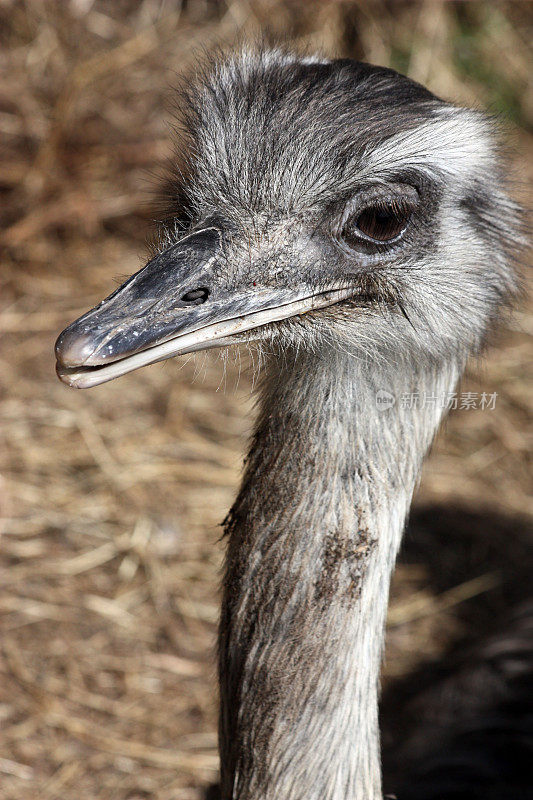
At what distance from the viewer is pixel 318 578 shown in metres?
1.44

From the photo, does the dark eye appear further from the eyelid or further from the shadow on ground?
the shadow on ground

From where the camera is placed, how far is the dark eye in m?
1.43

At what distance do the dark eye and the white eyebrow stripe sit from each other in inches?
2.2

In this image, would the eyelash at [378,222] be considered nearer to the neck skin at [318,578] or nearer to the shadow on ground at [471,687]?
the neck skin at [318,578]

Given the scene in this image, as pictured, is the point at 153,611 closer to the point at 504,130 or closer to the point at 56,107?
the point at 504,130

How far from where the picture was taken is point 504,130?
1.71 metres

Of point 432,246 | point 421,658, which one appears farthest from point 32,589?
point 432,246

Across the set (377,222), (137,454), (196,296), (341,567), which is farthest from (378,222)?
(137,454)

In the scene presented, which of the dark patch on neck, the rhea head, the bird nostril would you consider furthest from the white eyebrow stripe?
the dark patch on neck

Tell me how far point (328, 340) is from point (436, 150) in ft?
1.11

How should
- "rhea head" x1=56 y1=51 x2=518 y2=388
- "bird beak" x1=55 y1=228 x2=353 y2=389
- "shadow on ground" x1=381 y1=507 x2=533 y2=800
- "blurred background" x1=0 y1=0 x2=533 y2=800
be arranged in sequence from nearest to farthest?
"bird beak" x1=55 y1=228 x2=353 y2=389, "rhea head" x1=56 y1=51 x2=518 y2=388, "shadow on ground" x1=381 y1=507 x2=533 y2=800, "blurred background" x1=0 y1=0 x2=533 y2=800

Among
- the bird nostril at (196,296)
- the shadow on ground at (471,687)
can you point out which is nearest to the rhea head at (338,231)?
the bird nostril at (196,296)

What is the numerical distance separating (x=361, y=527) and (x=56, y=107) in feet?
9.87

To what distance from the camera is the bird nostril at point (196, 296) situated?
138cm
